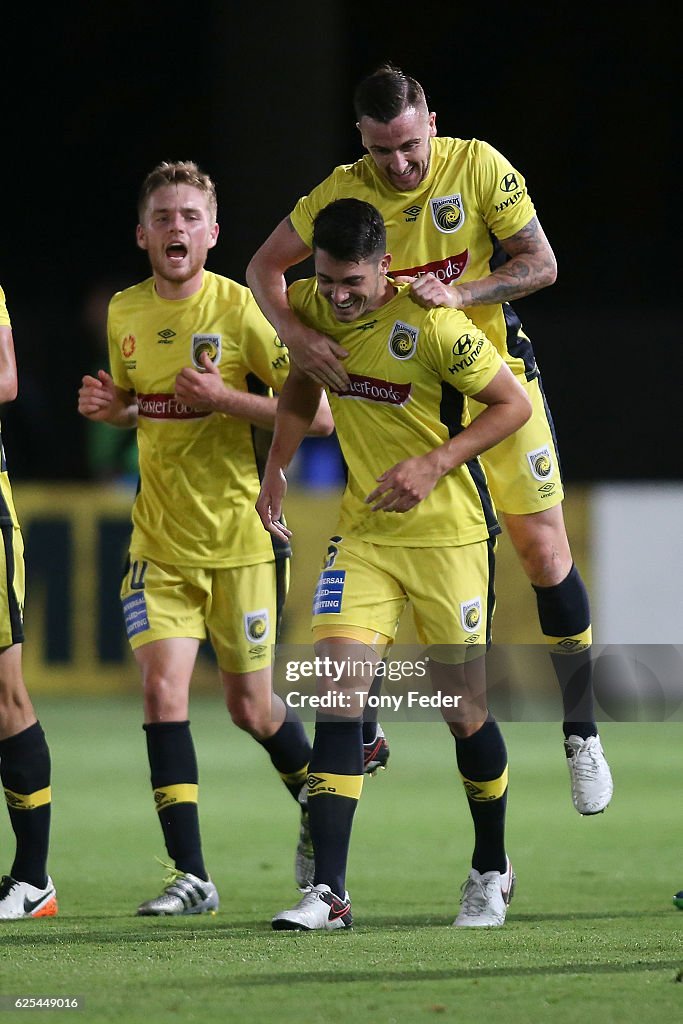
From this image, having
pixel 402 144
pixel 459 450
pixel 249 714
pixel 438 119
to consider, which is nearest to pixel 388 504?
pixel 459 450

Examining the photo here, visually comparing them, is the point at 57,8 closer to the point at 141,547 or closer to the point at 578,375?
the point at 578,375

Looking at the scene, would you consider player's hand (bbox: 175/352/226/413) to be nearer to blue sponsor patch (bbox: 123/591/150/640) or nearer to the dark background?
blue sponsor patch (bbox: 123/591/150/640)

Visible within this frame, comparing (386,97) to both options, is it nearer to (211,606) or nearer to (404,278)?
(404,278)

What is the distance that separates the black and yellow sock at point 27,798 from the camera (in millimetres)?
5621

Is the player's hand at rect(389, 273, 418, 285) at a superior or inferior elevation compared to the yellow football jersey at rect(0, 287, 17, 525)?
superior

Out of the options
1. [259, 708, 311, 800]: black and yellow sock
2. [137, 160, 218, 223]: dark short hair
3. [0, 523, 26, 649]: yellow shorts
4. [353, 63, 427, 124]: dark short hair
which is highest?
[353, 63, 427, 124]: dark short hair

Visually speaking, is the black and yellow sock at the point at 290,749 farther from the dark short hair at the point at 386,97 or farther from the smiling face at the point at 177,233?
the dark short hair at the point at 386,97

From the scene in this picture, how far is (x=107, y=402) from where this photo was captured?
6090 mm

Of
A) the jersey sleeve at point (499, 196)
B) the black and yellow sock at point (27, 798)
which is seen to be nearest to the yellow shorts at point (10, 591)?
the black and yellow sock at point (27, 798)

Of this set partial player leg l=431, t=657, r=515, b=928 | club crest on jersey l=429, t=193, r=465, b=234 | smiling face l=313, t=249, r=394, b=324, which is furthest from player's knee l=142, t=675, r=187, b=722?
club crest on jersey l=429, t=193, r=465, b=234

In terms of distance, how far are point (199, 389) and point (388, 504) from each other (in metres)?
1.02

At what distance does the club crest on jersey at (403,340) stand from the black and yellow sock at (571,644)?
1.33 meters

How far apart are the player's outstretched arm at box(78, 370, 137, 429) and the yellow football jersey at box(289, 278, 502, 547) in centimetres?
105

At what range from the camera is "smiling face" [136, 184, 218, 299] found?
593 cm
